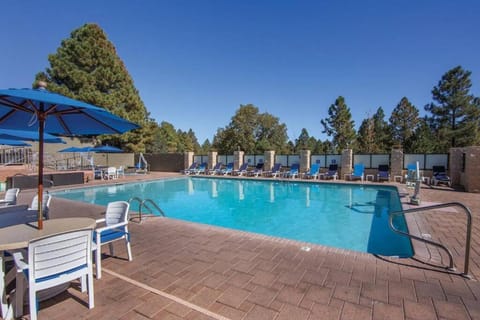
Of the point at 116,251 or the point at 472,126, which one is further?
the point at 472,126

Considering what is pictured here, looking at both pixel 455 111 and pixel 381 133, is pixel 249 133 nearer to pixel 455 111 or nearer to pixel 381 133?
pixel 381 133

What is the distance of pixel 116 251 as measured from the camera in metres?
3.49

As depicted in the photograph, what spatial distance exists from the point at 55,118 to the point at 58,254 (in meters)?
2.34

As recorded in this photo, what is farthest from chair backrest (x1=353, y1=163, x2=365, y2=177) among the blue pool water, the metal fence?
the metal fence

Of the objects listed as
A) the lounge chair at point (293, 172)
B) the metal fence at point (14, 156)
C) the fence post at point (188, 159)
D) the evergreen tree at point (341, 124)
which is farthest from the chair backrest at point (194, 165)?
the evergreen tree at point (341, 124)

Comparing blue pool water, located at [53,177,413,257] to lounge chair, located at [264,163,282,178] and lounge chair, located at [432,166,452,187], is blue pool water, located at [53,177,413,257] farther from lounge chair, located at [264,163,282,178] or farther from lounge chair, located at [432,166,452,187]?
lounge chair, located at [432,166,452,187]

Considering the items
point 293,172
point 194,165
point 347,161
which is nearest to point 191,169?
point 194,165

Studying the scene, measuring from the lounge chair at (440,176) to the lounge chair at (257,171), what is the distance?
29.9ft

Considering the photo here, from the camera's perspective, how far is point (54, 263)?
1.89 m

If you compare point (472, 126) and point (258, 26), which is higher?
point (258, 26)

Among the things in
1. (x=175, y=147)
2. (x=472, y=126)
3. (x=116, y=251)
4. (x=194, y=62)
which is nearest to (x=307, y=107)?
→ (x=472, y=126)

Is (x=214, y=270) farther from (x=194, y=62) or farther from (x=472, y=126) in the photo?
(x=472, y=126)

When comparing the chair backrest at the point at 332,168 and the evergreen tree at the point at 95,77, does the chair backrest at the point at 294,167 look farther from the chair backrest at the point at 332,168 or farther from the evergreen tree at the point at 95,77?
the evergreen tree at the point at 95,77

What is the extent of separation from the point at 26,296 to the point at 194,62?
14166 millimetres
